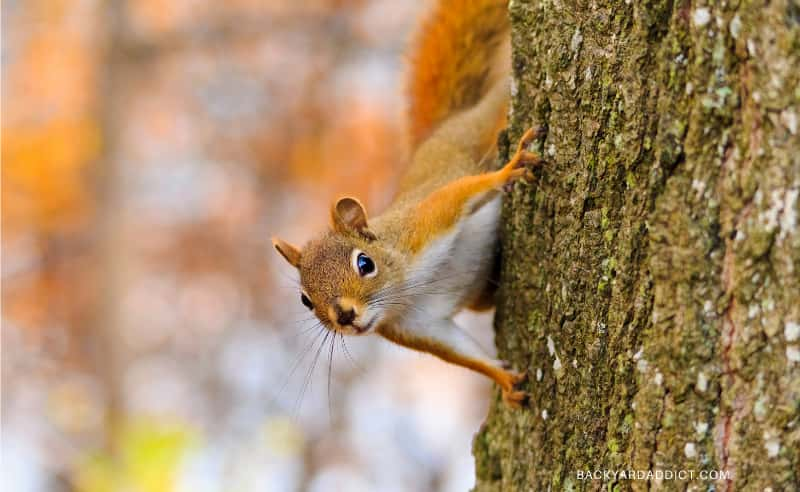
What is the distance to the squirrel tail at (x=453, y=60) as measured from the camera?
270cm

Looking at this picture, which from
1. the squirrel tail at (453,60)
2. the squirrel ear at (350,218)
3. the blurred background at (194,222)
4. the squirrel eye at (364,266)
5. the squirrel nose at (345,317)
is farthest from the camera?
the blurred background at (194,222)

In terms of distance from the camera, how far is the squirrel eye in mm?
2289

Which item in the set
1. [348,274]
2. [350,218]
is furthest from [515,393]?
[350,218]

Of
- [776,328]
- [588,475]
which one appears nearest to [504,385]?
[588,475]

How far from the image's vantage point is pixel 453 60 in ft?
9.13

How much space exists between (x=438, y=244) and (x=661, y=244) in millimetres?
883

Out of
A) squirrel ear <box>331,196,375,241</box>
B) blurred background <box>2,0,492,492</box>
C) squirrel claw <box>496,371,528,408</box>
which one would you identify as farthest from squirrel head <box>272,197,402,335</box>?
blurred background <box>2,0,492,492</box>

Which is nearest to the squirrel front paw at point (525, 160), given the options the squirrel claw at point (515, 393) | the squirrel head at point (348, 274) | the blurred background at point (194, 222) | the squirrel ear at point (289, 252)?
the squirrel claw at point (515, 393)

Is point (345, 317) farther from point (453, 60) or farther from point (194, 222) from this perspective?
point (194, 222)

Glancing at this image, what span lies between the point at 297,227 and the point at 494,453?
20.3ft

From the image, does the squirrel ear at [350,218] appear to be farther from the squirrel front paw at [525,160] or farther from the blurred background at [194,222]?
the blurred background at [194,222]

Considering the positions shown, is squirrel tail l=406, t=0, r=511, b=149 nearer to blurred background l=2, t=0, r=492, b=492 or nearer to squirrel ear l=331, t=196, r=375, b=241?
squirrel ear l=331, t=196, r=375, b=241

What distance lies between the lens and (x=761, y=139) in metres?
1.27

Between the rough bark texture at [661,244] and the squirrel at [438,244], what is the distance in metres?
0.16
